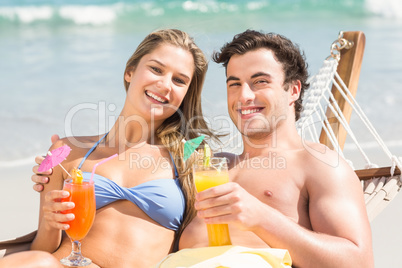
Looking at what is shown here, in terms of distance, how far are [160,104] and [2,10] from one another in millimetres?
12433

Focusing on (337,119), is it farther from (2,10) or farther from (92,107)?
(2,10)

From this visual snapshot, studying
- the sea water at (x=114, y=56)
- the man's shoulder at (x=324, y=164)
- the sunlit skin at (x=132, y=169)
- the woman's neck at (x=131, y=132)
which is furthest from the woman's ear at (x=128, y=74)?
the man's shoulder at (x=324, y=164)

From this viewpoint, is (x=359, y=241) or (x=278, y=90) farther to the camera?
(x=278, y=90)

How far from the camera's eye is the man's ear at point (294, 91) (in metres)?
2.73

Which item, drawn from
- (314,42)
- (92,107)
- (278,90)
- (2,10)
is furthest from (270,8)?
(278,90)

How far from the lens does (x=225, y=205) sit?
2.02 m

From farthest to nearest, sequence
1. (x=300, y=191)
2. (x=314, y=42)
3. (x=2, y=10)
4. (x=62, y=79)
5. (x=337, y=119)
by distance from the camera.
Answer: (x=2, y=10), (x=314, y=42), (x=62, y=79), (x=337, y=119), (x=300, y=191)

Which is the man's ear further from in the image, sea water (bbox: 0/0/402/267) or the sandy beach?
the sandy beach

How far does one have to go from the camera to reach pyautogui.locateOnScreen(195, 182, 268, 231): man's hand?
200 centimetres

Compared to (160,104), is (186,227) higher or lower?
lower

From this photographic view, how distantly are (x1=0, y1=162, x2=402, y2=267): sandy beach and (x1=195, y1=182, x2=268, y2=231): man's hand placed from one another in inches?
A: 88.5

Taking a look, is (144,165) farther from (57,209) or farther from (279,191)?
(279,191)

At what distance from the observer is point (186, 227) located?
252 centimetres

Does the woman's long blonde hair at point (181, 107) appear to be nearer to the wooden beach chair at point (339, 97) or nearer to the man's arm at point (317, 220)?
the man's arm at point (317, 220)
